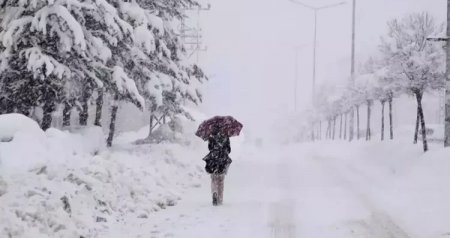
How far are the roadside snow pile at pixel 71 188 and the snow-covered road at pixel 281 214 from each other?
49 cm

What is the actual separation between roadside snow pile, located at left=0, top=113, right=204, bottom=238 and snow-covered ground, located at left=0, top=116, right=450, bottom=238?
0.02 m

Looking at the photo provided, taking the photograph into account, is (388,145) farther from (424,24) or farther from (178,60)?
(178,60)

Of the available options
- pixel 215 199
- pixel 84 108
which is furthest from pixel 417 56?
pixel 215 199

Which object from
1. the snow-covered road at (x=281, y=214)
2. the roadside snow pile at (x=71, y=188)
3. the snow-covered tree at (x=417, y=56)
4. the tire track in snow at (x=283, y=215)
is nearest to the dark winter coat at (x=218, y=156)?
the snow-covered road at (x=281, y=214)

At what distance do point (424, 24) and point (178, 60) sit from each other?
10428 millimetres

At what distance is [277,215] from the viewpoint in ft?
33.6

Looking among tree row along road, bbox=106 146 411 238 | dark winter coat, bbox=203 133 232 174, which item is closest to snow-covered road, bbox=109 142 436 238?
tree row along road, bbox=106 146 411 238

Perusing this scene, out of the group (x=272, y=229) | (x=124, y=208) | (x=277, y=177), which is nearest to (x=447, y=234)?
(x=272, y=229)

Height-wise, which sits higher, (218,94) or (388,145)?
(218,94)

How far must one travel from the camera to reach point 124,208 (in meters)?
9.84

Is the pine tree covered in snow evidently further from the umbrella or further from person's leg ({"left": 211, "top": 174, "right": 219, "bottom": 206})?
person's leg ({"left": 211, "top": 174, "right": 219, "bottom": 206})

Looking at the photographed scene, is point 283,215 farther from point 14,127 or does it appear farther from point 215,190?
point 14,127

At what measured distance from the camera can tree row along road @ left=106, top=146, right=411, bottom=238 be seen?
28.3 ft

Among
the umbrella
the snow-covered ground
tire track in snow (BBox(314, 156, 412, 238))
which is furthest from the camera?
the umbrella
